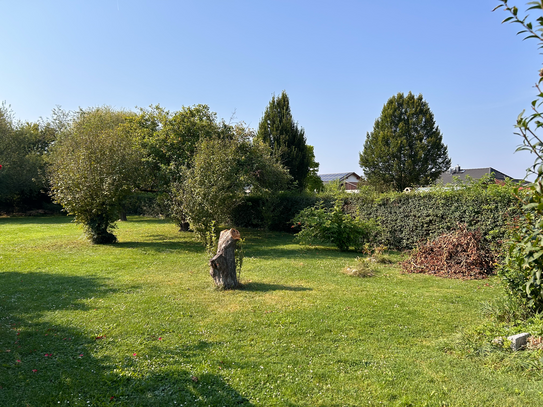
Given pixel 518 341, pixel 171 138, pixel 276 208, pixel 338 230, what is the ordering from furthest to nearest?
1. pixel 276 208
2. pixel 171 138
3. pixel 338 230
4. pixel 518 341

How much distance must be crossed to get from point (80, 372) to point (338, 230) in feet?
35.9

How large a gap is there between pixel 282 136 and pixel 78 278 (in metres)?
23.1

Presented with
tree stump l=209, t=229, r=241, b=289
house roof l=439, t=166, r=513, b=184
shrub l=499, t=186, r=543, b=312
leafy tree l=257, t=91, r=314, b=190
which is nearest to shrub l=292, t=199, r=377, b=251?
tree stump l=209, t=229, r=241, b=289

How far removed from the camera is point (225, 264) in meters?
7.88

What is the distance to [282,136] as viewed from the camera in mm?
30031

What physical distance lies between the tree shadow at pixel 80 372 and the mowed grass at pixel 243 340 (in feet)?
0.06

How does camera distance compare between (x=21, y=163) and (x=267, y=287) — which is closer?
(x=267, y=287)

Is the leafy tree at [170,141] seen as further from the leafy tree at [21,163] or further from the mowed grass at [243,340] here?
the leafy tree at [21,163]

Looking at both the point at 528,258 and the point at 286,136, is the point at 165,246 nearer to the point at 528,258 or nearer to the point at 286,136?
the point at 528,258

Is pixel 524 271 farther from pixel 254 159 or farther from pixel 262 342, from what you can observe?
pixel 254 159

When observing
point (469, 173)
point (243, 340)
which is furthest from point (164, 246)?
point (469, 173)

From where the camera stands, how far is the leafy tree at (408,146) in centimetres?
3506

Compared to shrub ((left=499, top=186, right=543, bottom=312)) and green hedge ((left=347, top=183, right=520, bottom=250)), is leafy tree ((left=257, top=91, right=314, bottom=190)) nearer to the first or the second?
green hedge ((left=347, top=183, right=520, bottom=250))

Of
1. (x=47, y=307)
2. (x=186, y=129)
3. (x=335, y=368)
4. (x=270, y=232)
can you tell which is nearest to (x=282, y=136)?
(x=270, y=232)
